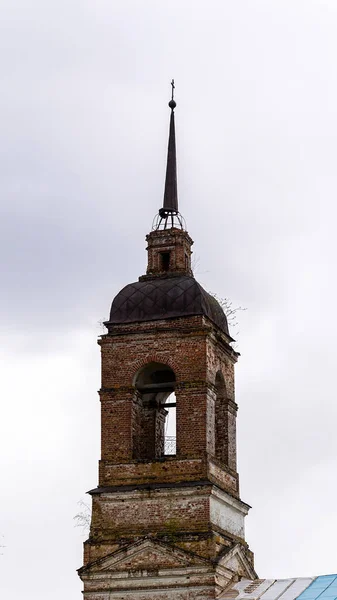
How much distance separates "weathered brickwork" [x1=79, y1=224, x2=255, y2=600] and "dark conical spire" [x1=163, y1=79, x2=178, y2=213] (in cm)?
74

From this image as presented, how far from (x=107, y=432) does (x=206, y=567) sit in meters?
3.27

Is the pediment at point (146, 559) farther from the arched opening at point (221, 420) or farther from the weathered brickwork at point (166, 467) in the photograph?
the arched opening at point (221, 420)

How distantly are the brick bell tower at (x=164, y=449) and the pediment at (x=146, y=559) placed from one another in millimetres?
17

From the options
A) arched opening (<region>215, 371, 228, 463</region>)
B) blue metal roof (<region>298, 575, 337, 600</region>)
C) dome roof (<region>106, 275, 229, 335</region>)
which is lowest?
blue metal roof (<region>298, 575, 337, 600</region>)

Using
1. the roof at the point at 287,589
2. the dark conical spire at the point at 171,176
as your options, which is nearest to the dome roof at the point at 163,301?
the dark conical spire at the point at 171,176

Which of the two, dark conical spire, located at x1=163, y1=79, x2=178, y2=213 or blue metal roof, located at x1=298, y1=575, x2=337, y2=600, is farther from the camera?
dark conical spire, located at x1=163, y1=79, x2=178, y2=213

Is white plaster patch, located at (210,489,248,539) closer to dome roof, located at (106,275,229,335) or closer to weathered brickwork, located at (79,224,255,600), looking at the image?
weathered brickwork, located at (79,224,255,600)

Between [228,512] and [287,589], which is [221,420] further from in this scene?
[287,589]

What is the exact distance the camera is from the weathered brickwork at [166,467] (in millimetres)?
27156

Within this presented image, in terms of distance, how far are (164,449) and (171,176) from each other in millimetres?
5347

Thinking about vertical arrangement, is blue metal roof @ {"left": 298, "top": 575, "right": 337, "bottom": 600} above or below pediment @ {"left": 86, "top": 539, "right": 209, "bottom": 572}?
below

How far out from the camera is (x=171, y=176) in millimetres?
30969

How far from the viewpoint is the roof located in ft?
86.6

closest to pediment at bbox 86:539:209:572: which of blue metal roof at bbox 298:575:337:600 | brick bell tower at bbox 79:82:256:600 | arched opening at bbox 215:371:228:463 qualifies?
brick bell tower at bbox 79:82:256:600
